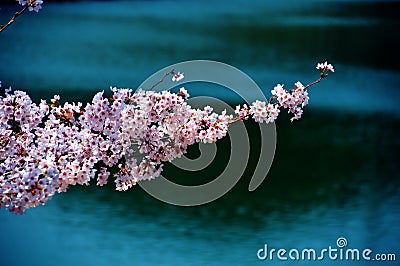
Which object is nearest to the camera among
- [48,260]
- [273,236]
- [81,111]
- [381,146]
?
[81,111]

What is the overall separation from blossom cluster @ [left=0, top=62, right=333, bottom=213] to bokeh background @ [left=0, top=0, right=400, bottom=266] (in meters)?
2.78

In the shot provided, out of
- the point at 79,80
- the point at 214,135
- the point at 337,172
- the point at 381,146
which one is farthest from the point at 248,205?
the point at 79,80

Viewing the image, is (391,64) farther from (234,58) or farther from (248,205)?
(248,205)

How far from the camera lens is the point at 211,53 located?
9.95m

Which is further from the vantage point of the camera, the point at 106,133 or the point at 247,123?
the point at 247,123

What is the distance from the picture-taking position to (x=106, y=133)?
5.31 ft

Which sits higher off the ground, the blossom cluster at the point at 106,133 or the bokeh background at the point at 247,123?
the bokeh background at the point at 247,123

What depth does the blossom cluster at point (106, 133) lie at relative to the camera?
149 cm

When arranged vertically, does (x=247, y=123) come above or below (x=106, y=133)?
above

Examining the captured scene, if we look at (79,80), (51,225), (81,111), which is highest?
(79,80)

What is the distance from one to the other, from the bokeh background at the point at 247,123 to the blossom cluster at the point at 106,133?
2784 millimetres

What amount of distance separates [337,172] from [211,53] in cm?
439

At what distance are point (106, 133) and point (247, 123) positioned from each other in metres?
5.27

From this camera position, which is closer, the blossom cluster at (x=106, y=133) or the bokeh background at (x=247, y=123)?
the blossom cluster at (x=106, y=133)
